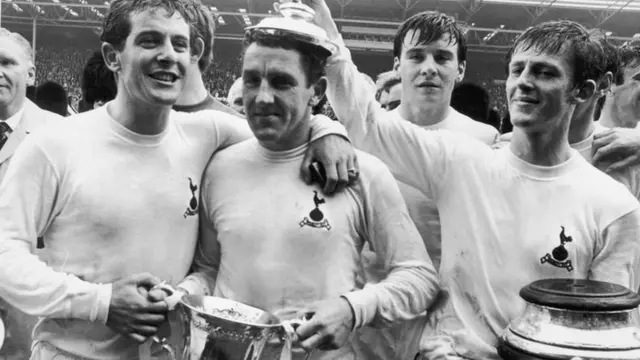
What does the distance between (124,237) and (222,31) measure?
16.1 metres

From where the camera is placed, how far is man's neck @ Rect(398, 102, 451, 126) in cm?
328

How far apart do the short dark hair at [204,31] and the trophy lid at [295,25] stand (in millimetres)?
284

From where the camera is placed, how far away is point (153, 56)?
89.8 inches

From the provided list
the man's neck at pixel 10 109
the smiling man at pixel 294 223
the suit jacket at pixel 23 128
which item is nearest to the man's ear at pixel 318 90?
the smiling man at pixel 294 223

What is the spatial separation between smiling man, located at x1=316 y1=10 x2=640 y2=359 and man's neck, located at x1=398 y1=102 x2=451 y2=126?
0.76 m

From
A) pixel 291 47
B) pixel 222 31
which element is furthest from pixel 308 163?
pixel 222 31

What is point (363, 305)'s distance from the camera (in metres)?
2.11

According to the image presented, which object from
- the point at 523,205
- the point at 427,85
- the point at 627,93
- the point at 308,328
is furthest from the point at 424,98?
the point at 308,328

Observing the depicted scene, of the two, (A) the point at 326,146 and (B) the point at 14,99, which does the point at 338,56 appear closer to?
(A) the point at 326,146

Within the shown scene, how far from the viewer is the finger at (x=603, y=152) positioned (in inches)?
107

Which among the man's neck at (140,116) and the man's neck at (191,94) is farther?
the man's neck at (191,94)

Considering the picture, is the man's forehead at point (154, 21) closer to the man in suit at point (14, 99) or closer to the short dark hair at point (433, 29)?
the short dark hair at point (433, 29)

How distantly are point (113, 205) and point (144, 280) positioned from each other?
30cm

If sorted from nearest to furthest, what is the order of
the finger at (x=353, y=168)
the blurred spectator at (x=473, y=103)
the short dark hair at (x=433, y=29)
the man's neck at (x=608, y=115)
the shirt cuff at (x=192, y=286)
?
the shirt cuff at (x=192, y=286), the finger at (x=353, y=168), the short dark hair at (x=433, y=29), the man's neck at (x=608, y=115), the blurred spectator at (x=473, y=103)
